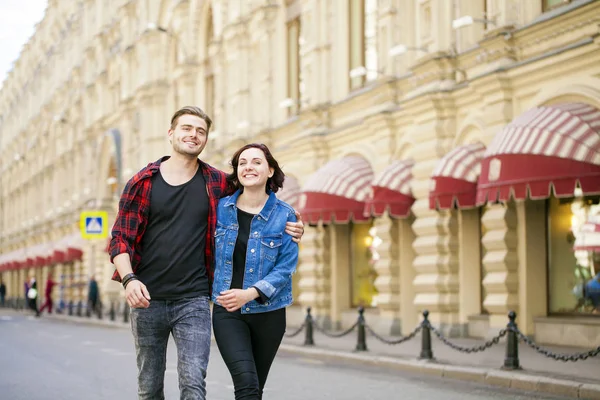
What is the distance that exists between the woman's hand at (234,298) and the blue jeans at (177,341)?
190mm

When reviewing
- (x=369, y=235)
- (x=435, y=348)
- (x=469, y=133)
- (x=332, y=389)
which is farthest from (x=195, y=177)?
(x=369, y=235)

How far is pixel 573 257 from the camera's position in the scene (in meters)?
19.1

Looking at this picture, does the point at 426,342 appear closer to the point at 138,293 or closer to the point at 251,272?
the point at 251,272

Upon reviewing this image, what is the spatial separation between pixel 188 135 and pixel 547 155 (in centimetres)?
1132

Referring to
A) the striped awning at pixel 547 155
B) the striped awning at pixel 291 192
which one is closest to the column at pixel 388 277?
the striped awning at pixel 291 192

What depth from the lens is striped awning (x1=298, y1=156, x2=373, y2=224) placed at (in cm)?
2498

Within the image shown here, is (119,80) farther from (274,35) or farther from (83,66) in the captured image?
(274,35)

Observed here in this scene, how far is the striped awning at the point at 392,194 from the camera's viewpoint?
22859 mm

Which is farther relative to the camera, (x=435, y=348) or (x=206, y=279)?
(x=435, y=348)

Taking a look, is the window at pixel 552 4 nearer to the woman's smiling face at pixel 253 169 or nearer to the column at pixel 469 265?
the column at pixel 469 265

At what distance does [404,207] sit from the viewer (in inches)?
908

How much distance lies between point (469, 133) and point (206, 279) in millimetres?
15761

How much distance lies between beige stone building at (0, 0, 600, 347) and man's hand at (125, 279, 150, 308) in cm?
1157

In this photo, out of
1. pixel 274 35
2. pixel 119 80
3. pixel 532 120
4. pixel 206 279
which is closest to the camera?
pixel 206 279
